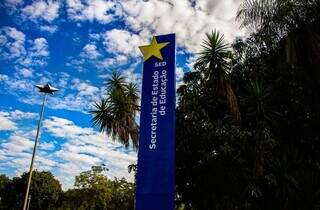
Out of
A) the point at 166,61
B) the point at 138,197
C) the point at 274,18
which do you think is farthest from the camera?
the point at 274,18

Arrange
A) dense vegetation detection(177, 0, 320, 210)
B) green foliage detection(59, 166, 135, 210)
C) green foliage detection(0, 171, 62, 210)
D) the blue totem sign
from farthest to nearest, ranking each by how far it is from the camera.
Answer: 1. green foliage detection(0, 171, 62, 210)
2. green foliage detection(59, 166, 135, 210)
3. dense vegetation detection(177, 0, 320, 210)
4. the blue totem sign

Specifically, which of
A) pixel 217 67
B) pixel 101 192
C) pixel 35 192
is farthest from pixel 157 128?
pixel 35 192

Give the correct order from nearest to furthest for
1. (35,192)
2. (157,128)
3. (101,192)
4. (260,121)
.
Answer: (157,128) < (260,121) < (101,192) < (35,192)

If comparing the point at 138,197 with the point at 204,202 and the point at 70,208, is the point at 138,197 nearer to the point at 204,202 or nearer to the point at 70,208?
the point at 204,202

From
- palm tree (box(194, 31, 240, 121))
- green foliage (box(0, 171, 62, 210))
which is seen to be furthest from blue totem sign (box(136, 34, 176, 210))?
green foliage (box(0, 171, 62, 210))

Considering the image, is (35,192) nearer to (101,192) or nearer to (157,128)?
(101,192)

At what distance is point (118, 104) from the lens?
61.5ft

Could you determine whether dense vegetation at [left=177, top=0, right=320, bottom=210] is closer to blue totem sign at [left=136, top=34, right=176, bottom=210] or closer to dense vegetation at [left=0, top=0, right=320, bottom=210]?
dense vegetation at [left=0, top=0, right=320, bottom=210]

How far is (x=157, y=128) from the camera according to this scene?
36.7 feet

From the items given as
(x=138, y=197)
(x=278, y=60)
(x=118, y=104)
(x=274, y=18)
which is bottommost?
(x=138, y=197)

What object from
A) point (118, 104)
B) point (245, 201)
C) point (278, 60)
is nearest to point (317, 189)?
point (245, 201)

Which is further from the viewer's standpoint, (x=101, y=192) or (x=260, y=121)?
(x=101, y=192)

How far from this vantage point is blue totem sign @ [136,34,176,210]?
10.5 metres

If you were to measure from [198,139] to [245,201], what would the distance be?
3424mm
